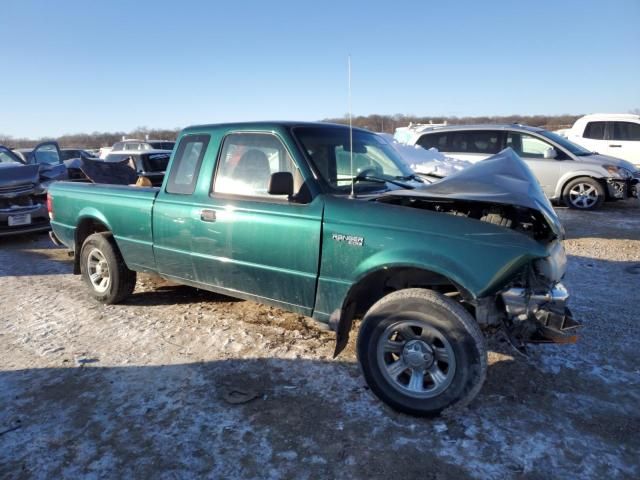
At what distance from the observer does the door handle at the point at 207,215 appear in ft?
12.3

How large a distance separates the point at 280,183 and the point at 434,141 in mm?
8755

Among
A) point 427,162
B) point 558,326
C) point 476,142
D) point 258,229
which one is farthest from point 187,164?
point 476,142

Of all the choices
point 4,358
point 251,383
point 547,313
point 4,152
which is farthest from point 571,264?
point 4,152

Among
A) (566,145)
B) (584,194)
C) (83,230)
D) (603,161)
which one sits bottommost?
(83,230)

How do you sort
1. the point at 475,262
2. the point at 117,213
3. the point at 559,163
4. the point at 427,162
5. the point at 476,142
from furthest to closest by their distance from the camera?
the point at 476,142, the point at 559,163, the point at 427,162, the point at 117,213, the point at 475,262

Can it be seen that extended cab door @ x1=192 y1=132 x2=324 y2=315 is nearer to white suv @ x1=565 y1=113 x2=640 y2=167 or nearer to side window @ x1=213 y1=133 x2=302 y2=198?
side window @ x1=213 y1=133 x2=302 y2=198

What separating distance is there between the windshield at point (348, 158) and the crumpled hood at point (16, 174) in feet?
22.3

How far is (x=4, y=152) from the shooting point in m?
9.70

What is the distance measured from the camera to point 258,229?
11.5ft

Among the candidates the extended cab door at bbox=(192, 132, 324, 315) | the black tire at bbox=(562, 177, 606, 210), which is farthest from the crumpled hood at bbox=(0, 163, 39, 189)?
the black tire at bbox=(562, 177, 606, 210)

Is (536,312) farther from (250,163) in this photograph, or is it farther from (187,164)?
(187,164)

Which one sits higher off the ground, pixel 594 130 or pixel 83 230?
pixel 594 130

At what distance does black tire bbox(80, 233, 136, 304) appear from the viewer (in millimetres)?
4695

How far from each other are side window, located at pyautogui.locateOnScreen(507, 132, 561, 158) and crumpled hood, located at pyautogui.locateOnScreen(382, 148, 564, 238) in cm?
737
